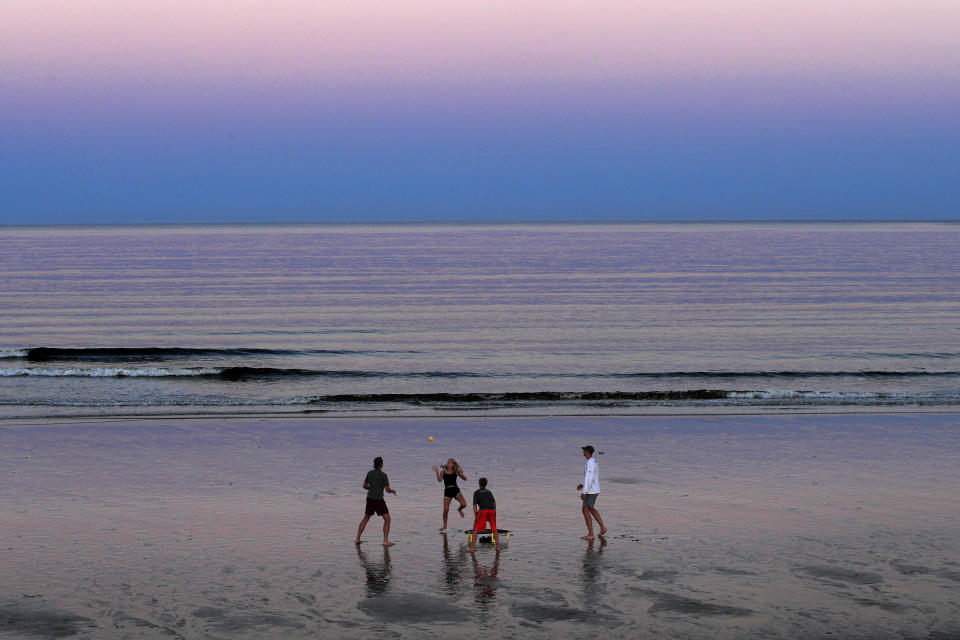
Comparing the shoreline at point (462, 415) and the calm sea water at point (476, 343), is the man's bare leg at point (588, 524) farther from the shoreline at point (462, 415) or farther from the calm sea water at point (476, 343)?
the calm sea water at point (476, 343)

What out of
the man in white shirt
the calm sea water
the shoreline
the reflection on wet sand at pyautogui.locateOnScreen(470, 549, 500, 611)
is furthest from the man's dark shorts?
the calm sea water

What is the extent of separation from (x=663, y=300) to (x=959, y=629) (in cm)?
6073

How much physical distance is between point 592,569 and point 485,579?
1.94 meters

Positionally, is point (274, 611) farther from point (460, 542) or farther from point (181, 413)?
point (181, 413)

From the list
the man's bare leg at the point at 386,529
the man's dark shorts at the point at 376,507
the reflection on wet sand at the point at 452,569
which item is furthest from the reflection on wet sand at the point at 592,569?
the man's dark shorts at the point at 376,507

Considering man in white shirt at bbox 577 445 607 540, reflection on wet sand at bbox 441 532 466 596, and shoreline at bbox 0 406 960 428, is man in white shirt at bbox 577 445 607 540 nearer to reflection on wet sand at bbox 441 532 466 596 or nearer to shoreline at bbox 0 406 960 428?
reflection on wet sand at bbox 441 532 466 596

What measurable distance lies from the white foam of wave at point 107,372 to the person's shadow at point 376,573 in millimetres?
28353

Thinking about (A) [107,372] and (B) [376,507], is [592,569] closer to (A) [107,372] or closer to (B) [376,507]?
(B) [376,507]

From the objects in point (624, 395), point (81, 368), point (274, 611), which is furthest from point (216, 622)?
point (81, 368)

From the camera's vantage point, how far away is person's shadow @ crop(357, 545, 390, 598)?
1647 centimetres

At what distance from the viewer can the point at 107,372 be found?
44656 mm

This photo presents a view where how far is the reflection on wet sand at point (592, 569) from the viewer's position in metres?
16.2

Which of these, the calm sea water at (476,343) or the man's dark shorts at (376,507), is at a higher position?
the calm sea water at (476,343)

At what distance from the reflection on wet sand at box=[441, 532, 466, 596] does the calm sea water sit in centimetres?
1701
